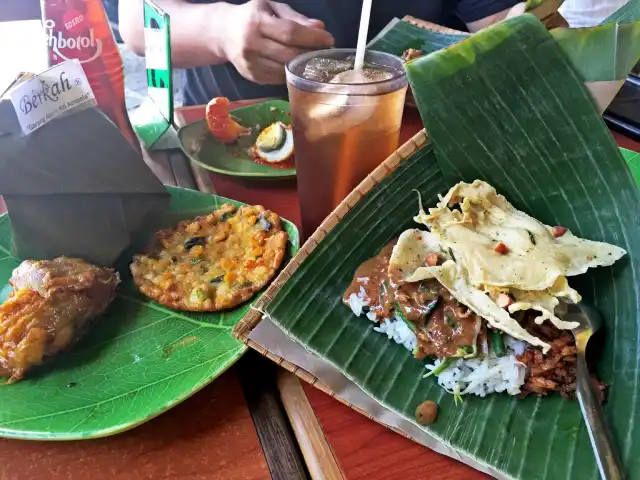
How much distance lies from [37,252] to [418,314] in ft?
2.93

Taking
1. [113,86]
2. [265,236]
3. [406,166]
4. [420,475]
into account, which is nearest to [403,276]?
[406,166]

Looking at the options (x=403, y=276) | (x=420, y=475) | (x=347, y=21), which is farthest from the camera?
(x=347, y=21)

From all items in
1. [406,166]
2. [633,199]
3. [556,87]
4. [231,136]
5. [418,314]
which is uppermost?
[556,87]

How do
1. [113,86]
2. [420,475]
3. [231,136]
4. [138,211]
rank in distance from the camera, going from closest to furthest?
[420,475] → [138,211] → [113,86] → [231,136]

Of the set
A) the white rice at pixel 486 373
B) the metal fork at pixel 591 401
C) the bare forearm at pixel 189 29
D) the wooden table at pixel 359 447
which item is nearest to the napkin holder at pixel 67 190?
the wooden table at pixel 359 447

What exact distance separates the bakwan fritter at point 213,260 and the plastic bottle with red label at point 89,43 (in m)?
0.43

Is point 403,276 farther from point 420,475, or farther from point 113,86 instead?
point 113,86

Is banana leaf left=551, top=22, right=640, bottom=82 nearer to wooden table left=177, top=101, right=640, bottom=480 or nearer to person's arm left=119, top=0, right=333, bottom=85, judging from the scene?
wooden table left=177, top=101, right=640, bottom=480

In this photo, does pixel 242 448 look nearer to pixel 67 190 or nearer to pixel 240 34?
pixel 67 190

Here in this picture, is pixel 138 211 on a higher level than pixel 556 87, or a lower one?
lower

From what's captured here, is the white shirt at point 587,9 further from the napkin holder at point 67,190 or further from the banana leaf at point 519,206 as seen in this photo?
the napkin holder at point 67,190

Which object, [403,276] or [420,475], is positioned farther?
[403,276]

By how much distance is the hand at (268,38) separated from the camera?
1916 millimetres

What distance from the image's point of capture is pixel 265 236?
126 cm
